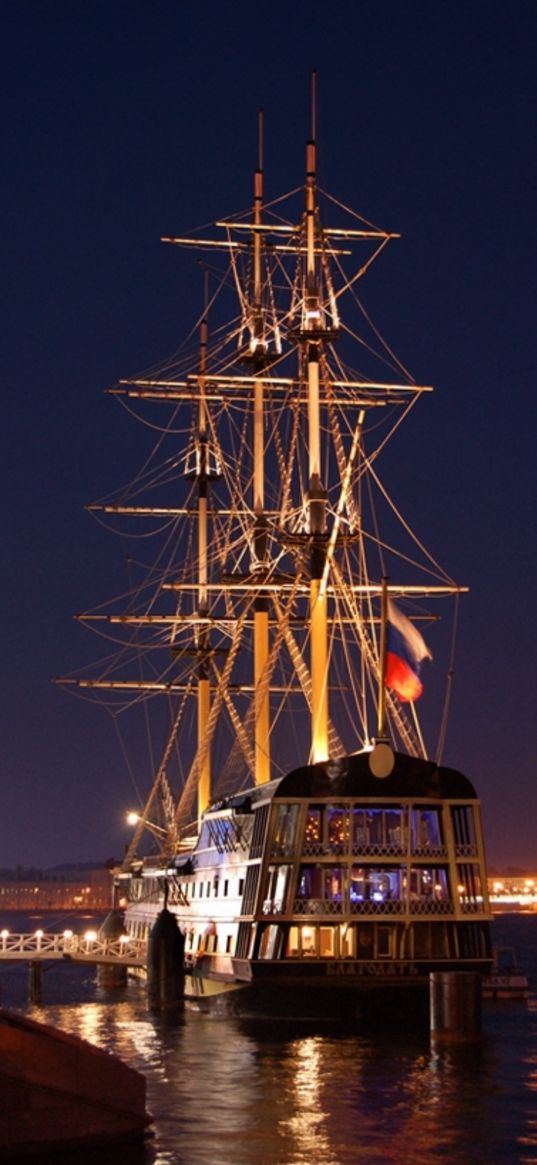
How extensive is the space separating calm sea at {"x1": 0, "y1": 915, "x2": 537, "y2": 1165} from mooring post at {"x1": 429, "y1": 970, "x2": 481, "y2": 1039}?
0.49 meters

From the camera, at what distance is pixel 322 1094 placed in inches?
1393

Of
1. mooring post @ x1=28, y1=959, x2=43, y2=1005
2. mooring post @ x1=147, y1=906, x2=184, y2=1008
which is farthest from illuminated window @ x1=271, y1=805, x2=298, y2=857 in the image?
mooring post @ x1=28, y1=959, x2=43, y2=1005

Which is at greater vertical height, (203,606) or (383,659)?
(203,606)

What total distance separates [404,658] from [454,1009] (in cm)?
1235

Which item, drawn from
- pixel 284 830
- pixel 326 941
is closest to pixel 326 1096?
pixel 326 941

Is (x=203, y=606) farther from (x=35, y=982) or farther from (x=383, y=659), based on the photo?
(x=383, y=659)

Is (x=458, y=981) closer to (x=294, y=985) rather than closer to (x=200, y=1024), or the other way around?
(x=294, y=985)

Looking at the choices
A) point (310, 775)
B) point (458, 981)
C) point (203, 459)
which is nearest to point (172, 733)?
point (203, 459)

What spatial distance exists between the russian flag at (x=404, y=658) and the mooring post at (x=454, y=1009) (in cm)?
1088

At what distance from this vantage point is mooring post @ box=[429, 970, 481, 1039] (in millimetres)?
41875

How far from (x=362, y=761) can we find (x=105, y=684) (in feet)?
128

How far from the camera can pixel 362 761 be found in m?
48.8

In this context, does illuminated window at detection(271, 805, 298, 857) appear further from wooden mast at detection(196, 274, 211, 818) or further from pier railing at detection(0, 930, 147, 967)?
wooden mast at detection(196, 274, 211, 818)

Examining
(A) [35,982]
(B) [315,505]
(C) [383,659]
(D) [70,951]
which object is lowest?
(A) [35,982]
